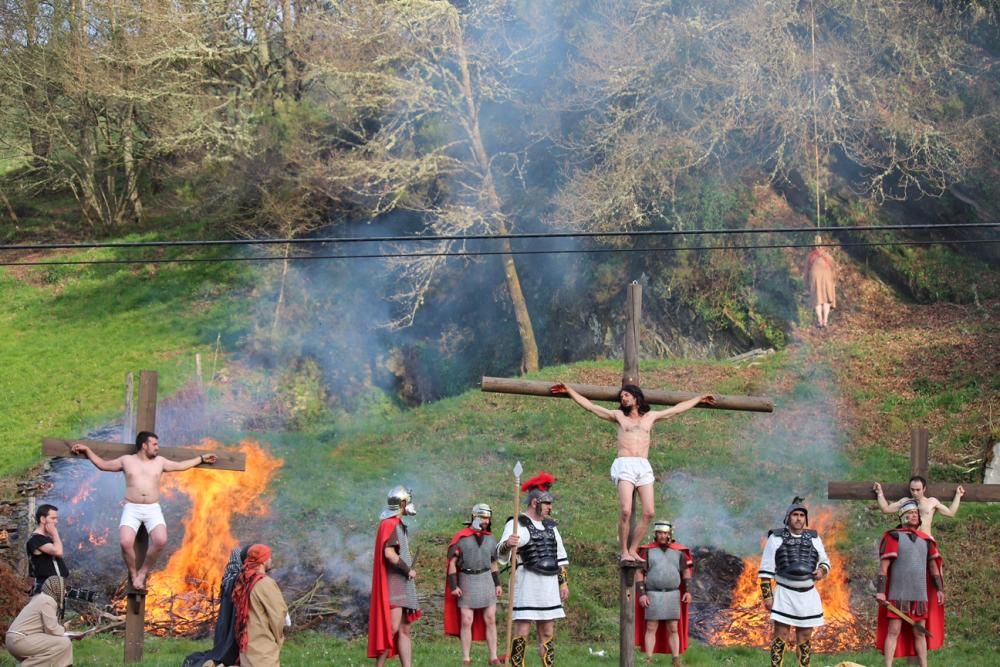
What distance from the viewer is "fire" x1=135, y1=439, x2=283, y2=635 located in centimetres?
1947

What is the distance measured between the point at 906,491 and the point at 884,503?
1.04 ft

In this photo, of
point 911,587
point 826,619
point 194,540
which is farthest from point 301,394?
point 911,587

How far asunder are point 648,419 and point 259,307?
882 inches

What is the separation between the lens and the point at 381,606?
47.3ft

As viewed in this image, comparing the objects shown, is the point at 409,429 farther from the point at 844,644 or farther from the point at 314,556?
the point at 844,644

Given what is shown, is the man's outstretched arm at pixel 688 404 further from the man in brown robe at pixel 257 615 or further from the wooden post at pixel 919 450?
the man in brown robe at pixel 257 615

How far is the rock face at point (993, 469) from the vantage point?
24391mm

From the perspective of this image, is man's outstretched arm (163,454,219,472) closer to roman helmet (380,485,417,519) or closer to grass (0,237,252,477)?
roman helmet (380,485,417,519)

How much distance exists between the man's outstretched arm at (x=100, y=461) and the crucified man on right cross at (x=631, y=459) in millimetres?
4946

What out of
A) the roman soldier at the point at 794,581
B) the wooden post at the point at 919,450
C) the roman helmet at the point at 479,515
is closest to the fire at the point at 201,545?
the roman helmet at the point at 479,515

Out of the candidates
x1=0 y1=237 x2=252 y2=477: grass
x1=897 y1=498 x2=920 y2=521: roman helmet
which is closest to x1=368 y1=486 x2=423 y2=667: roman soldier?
x1=897 y1=498 x2=920 y2=521: roman helmet

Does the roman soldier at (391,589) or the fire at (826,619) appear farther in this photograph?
the fire at (826,619)

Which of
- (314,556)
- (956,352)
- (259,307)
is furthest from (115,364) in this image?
(956,352)

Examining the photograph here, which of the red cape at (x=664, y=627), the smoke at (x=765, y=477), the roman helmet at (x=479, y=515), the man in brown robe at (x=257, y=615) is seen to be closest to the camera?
the man in brown robe at (x=257, y=615)
